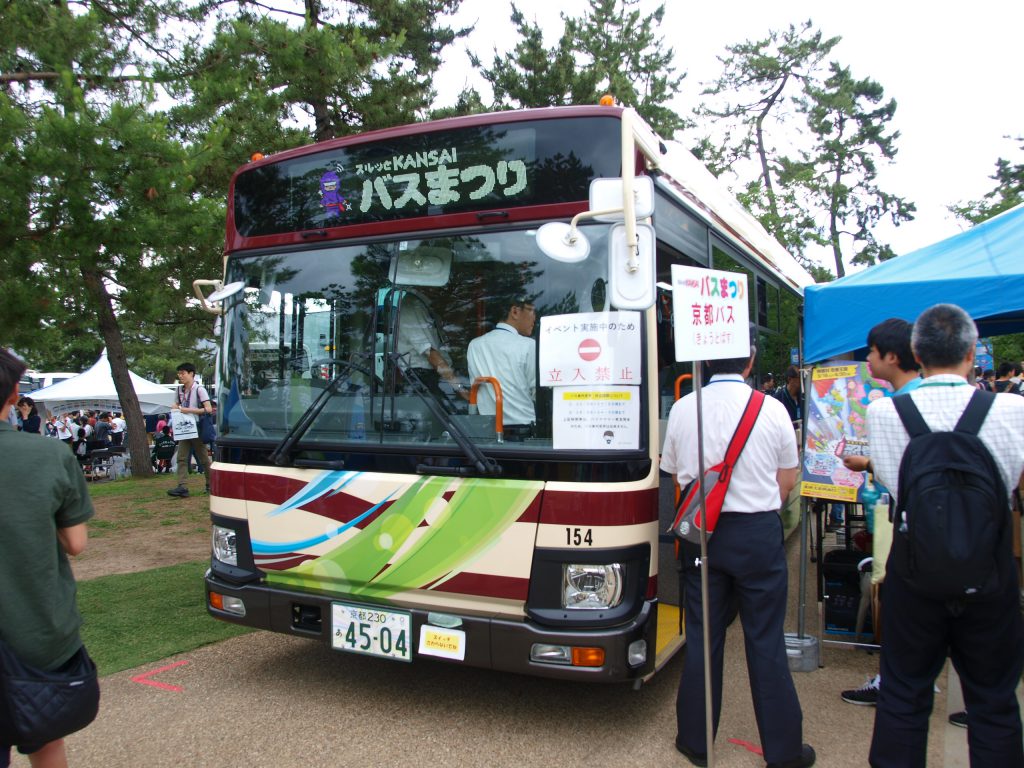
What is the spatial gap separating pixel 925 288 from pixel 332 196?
11.1 feet

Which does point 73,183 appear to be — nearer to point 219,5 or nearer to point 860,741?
point 219,5

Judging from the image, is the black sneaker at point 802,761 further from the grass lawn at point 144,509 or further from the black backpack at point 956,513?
the grass lawn at point 144,509

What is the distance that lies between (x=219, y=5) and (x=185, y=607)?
399 inches

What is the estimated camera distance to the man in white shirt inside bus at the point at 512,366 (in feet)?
11.8

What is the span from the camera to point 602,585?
3.46 meters

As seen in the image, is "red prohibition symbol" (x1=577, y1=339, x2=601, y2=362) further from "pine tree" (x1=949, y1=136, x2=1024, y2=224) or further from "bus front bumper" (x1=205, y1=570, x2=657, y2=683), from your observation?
"pine tree" (x1=949, y1=136, x2=1024, y2=224)

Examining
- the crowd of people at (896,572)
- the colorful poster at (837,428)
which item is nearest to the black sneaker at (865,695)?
the crowd of people at (896,572)

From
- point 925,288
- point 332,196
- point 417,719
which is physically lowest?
point 417,719

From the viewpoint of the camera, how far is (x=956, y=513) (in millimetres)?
2631

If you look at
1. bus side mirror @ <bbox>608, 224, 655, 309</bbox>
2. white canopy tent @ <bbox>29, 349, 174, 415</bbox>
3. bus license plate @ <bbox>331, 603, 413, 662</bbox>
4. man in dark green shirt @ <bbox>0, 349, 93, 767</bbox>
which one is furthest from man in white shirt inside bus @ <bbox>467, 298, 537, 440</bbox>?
white canopy tent @ <bbox>29, 349, 174, 415</bbox>

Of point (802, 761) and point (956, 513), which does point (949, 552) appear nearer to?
point (956, 513)

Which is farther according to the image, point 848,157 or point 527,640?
point 848,157

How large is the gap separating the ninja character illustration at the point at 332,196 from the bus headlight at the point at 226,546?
181 centimetres

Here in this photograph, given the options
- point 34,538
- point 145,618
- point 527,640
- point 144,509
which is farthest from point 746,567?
point 144,509
